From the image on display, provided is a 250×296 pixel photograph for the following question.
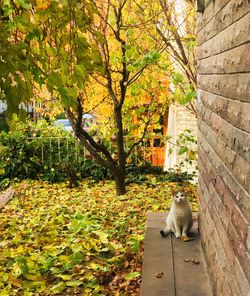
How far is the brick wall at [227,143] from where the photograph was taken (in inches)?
84.9

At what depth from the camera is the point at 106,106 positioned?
1309 cm

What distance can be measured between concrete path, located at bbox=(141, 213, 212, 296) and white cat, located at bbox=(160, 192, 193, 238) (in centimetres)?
8

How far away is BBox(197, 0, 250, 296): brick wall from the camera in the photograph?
216 cm

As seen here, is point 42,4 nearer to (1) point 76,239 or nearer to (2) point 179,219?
(2) point 179,219

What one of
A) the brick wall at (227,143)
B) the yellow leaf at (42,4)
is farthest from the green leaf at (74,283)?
the yellow leaf at (42,4)

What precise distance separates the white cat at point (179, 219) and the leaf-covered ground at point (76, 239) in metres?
0.66

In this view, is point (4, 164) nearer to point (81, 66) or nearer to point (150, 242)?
point (150, 242)

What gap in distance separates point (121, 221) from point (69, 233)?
3.46ft

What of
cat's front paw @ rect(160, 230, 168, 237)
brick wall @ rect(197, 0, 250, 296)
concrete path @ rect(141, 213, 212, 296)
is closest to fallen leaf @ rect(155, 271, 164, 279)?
concrete path @ rect(141, 213, 212, 296)

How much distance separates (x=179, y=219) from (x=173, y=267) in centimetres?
81

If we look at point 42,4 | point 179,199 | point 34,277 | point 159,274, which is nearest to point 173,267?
point 159,274

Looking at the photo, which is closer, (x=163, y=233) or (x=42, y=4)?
(x=42, y=4)

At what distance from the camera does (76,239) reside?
6605mm

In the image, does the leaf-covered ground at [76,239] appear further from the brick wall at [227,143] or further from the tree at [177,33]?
the tree at [177,33]
